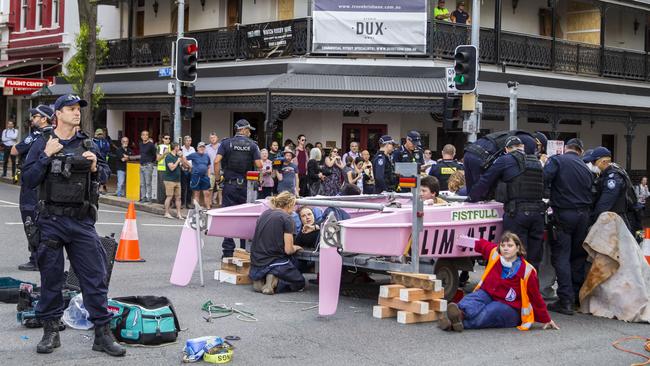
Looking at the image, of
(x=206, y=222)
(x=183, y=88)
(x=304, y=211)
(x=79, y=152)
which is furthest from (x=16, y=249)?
(x=183, y=88)

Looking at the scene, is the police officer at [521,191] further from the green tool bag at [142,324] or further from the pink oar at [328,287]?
the green tool bag at [142,324]

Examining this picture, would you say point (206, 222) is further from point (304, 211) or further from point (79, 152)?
point (79, 152)

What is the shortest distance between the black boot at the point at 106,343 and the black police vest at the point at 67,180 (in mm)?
1043

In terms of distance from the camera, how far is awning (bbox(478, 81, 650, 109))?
1019 inches

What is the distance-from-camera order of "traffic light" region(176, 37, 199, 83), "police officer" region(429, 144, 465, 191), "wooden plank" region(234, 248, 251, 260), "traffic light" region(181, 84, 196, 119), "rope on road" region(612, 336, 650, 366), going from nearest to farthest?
"rope on road" region(612, 336, 650, 366) → "wooden plank" region(234, 248, 251, 260) → "police officer" region(429, 144, 465, 191) → "traffic light" region(176, 37, 199, 83) → "traffic light" region(181, 84, 196, 119)

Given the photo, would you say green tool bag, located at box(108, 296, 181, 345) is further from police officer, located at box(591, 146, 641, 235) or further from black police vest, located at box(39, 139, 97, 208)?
police officer, located at box(591, 146, 641, 235)

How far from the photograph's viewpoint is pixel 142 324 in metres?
7.86

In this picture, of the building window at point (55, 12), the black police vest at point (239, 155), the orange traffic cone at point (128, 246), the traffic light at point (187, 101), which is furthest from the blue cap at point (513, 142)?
the building window at point (55, 12)

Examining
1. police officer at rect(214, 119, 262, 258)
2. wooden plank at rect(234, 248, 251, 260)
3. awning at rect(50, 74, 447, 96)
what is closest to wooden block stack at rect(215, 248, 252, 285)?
wooden plank at rect(234, 248, 251, 260)

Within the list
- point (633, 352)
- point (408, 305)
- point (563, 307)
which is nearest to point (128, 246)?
point (408, 305)

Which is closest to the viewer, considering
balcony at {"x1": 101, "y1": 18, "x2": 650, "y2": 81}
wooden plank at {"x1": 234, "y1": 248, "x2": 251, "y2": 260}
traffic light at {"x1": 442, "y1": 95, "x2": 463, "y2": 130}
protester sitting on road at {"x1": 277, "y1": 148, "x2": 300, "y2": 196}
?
wooden plank at {"x1": 234, "y1": 248, "x2": 251, "y2": 260}

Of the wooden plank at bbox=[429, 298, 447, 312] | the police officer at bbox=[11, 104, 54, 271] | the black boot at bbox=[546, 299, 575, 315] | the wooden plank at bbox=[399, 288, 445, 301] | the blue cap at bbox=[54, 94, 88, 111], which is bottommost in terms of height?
the black boot at bbox=[546, 299, 575, 315]

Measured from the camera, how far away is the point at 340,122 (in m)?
26.5

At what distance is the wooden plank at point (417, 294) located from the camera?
30.2 feet
